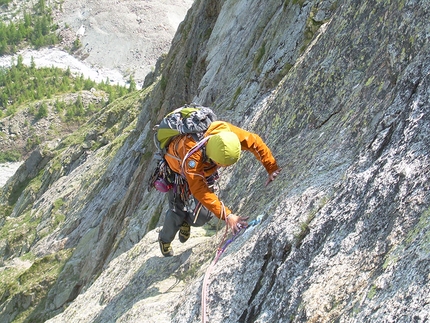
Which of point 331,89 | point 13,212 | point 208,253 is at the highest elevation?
point 331,89

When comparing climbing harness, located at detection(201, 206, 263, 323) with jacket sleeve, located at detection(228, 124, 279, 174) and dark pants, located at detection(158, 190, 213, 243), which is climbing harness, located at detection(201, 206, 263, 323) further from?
jacket sleeve, located at detection(228, 124, 279, 174)

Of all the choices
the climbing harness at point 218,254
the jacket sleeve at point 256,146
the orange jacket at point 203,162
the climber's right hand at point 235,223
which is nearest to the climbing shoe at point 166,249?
the climbing harness at point 218,254

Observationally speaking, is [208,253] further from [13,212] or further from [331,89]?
[13,212]

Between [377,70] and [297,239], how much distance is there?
3.27 metres

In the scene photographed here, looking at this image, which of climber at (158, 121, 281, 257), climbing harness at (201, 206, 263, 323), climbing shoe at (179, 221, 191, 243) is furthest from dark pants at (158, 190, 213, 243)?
climbing harness at (201, 206, 263, 323)

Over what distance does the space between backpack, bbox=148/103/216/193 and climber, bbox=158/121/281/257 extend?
118 mm

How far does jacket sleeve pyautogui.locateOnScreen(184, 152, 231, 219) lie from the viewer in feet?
24.8

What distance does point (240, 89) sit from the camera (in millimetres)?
15336

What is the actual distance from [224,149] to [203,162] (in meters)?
0.77

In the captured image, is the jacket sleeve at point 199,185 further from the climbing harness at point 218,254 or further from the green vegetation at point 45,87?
the green vegetation at point 45,87

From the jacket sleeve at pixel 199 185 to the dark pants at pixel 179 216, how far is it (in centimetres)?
121

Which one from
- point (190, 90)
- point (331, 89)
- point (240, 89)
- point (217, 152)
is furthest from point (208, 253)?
point (190, 90)

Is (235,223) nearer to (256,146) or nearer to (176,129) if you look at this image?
(256,146)

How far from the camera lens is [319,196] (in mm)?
6543
